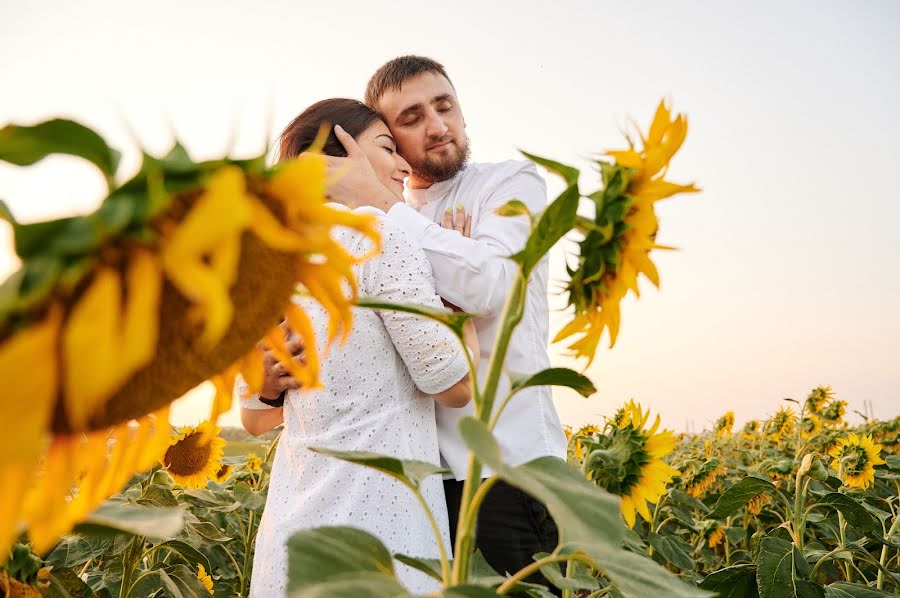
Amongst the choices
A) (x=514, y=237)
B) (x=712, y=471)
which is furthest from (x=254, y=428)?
(x=712, y=471)

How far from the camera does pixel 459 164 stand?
2.72 metres

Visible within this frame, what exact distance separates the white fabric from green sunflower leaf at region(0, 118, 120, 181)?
1.13 metres

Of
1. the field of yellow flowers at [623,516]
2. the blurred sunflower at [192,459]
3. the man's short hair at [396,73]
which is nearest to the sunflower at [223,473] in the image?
the field of yellow flowers at [623,516]

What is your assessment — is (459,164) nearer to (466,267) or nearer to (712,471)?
(466,267)

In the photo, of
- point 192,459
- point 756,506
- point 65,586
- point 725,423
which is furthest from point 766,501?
point 65,586

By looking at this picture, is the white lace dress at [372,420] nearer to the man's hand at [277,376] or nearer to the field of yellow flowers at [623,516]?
the man's hand at [277,376]

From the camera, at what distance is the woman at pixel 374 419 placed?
1.47m

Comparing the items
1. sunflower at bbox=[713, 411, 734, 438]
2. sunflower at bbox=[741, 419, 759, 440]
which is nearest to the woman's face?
sunflower at bbox=[713, 411, 734, 438]

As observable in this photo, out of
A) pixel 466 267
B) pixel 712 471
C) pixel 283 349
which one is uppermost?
pixel 283 349

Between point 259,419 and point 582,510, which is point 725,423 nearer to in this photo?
point 259,419

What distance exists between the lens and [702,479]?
13.9ft

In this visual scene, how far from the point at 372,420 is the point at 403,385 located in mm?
106

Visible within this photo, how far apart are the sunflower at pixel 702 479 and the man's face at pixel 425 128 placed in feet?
7.89

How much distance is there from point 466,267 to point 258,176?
4.40 ft
